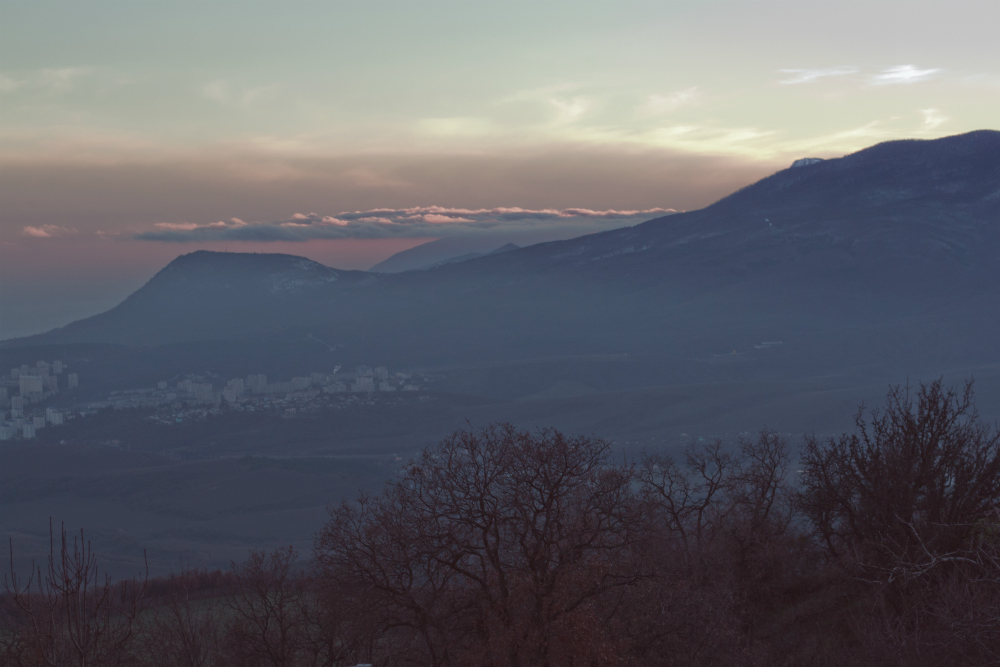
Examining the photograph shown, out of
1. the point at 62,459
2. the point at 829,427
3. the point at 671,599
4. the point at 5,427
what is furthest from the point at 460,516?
the point at 5,427

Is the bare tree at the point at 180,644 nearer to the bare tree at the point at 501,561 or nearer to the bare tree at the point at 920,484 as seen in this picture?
the bare tree at the point at 501,561

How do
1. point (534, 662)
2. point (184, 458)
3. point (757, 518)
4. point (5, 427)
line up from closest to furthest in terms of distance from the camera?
point (534, 662) → point (757, 518) → point (184, 458) → point (5, 427)

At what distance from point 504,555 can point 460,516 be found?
1.30 metres

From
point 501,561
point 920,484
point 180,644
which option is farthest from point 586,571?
point 180,644

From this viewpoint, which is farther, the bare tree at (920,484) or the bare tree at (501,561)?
the bare tree at (920,484)

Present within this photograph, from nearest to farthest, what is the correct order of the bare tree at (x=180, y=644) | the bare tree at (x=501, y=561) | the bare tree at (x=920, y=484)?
1. the bare tree at (x=501, y=561)
2. the bare tree at (x=920, y=484)
3. the bare tree at (x=180, y=644)

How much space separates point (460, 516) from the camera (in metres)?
19.5

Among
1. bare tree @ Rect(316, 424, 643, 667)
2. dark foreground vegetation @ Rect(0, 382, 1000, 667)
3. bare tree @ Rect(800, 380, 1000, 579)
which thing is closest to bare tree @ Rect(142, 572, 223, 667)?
dark foreground vegetation @ Rect(0, 382, 1000, 667)

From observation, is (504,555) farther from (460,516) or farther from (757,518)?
(757,518)

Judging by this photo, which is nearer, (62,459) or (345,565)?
(345,565)

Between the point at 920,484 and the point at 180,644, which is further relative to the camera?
the point at 180,644

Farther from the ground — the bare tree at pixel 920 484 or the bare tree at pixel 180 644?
the bare tree at pixel 920 484

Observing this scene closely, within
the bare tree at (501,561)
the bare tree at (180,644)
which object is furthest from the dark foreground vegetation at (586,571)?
the bare tree at (180,644)

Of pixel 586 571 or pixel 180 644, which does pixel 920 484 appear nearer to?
pixel 586 571
